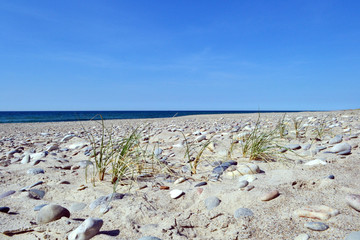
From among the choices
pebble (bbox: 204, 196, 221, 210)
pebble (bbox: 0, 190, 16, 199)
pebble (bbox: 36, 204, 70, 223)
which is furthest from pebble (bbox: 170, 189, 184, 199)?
pebble (bbox: 0, 190, 16, 199)

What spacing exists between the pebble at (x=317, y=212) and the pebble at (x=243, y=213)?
8.8 inches

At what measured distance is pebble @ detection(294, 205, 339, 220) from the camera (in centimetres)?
117

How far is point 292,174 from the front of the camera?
1814mm

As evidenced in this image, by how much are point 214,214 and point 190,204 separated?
0.23 m

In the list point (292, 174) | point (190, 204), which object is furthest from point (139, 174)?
point (292, 174)

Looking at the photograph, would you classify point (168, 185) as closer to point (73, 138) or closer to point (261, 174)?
point (261, 174)

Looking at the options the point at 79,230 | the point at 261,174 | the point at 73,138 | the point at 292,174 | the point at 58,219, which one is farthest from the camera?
the point at 73,138

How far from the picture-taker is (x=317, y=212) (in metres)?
1.19

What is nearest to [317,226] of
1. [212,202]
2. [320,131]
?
[212,202]

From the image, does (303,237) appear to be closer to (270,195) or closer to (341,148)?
(270,195)

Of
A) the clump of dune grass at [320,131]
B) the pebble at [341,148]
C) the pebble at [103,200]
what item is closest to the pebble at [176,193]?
the pebble at [103,200]

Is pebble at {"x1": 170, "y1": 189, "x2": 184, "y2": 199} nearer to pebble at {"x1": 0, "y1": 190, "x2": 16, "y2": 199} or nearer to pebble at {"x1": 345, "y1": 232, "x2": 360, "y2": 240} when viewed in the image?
pebble at {"x1": 345, "y1": 232, "x2": 360, "y2": 240}

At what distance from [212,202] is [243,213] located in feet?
0.69

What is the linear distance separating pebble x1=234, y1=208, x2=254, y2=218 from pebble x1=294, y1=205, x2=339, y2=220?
224 mm
